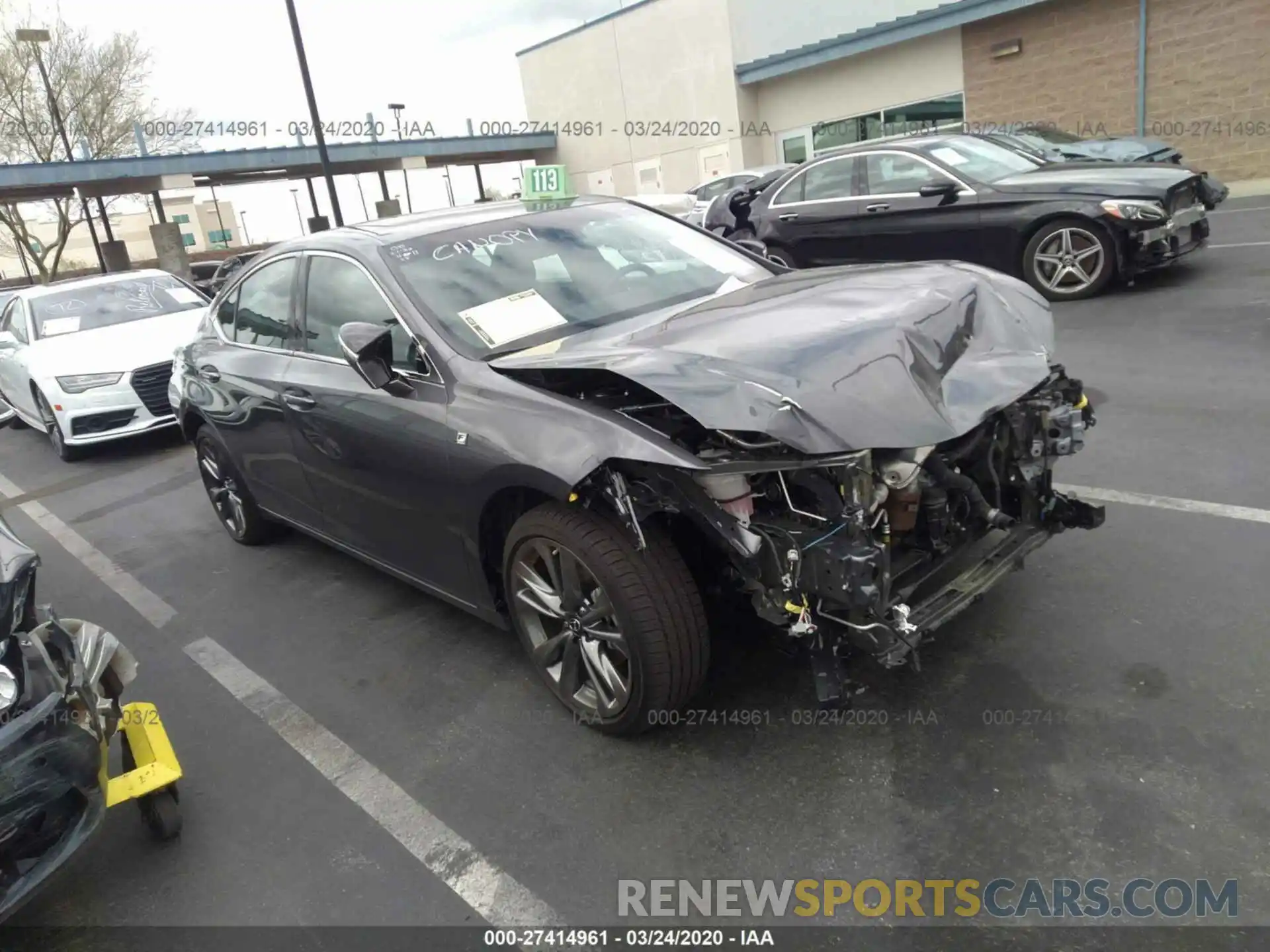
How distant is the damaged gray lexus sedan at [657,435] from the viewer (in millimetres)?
2510

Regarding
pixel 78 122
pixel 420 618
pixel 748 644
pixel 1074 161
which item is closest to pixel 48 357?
pixel 420 618

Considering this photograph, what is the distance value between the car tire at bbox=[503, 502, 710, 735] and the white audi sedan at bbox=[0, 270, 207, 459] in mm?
5991

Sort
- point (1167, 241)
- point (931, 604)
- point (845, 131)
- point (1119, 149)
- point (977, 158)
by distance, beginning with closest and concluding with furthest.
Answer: point (931, 604), point (1167, 241), point (977, 158), point (1119, 149), point (845, 131)

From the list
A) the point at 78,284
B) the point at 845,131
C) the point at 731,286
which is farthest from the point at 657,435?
the point at 845,131

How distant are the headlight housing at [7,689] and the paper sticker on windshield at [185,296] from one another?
26.2ft

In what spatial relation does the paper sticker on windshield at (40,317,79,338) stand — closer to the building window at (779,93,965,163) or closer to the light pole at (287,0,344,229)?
the light pole at (287,0,344,229)

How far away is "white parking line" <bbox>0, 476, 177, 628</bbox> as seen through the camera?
4.67 meters

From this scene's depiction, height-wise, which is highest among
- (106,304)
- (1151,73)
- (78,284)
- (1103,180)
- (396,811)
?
(1151,73)

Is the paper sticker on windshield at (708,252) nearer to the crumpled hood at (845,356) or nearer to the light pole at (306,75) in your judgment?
the crumpled hood at (845,356)

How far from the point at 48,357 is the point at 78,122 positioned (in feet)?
69.7

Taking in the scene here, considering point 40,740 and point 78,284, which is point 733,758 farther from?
point 78,284

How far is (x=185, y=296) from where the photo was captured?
948 centimetres

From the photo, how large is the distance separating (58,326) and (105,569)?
457 centimetres

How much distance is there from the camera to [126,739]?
2963mm
